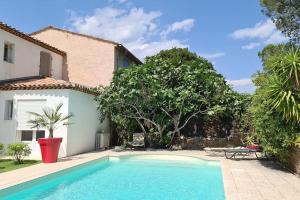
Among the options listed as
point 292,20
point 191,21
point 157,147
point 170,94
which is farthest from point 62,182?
point 292,20

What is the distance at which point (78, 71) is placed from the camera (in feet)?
91.2

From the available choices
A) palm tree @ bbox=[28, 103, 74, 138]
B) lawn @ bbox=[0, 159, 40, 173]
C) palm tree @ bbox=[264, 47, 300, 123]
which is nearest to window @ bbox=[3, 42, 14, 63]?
palm tree @ bbox=[28, 103, 74, 138]

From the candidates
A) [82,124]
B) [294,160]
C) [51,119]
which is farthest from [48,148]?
[294,160]

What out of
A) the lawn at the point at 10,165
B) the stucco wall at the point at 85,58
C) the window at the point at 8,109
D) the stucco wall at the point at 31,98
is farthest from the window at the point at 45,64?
the lawn at the point at 10,165

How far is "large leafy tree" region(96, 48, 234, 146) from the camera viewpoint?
21281 millimetres

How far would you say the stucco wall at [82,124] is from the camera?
18.7 meters

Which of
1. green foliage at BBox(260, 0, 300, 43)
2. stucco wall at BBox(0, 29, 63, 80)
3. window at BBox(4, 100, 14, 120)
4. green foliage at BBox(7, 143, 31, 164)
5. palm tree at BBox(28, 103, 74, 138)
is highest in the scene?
green foliage at BBox(260, 0, 300, 43)

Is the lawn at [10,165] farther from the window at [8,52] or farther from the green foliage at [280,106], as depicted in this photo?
the green foliage at [280,106]

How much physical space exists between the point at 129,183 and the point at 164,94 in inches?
373

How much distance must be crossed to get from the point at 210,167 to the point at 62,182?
24.2 feet

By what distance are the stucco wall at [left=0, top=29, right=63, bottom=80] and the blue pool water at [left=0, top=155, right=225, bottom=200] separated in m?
8.89

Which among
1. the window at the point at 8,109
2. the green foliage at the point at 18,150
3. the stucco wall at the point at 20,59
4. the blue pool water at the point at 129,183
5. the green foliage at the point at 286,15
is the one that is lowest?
the blue pool water at the point at 129,183

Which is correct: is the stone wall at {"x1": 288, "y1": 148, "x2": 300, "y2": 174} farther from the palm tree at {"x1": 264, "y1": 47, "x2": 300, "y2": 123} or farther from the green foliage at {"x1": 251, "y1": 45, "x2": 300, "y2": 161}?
the palm tree at {"x1": 264, "y1": 47, "x2": 300, "y2": 123}

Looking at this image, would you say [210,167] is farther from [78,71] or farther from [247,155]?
[78,71]
